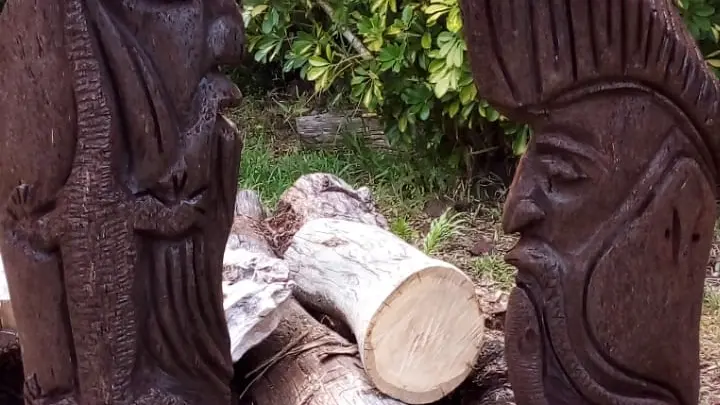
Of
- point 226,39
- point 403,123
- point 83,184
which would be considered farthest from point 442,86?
point 83,184

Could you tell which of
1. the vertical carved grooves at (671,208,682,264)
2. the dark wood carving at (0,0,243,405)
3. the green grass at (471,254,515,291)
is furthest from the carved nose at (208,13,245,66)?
the green grass at (471,254,515,291)

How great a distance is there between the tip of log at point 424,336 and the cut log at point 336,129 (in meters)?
2.74

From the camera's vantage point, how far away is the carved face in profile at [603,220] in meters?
1.60

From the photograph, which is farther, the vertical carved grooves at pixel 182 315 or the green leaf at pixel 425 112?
the green leaf at pixel 425 112

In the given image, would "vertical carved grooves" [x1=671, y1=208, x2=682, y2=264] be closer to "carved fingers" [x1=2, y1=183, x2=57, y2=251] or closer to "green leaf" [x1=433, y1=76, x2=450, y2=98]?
"carved fingers" [x1=2, y1=183, x2=57, y2=251]

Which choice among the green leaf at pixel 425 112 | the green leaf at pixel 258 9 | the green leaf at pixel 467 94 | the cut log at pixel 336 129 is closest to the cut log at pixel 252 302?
the green leaf at pixel 467 94

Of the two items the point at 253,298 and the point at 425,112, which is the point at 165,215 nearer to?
the point at 253,298

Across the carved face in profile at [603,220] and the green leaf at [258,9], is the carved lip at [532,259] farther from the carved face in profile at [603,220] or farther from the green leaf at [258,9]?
the green leaf at [258,9]

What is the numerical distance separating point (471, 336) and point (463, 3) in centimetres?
108

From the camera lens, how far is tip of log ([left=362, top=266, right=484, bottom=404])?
2334 mm

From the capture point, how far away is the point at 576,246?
5.33 ft

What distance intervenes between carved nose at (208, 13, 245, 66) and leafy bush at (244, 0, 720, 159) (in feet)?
6.12

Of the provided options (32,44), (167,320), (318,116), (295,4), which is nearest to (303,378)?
(167,320)

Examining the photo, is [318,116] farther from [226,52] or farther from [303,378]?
[226,52]
